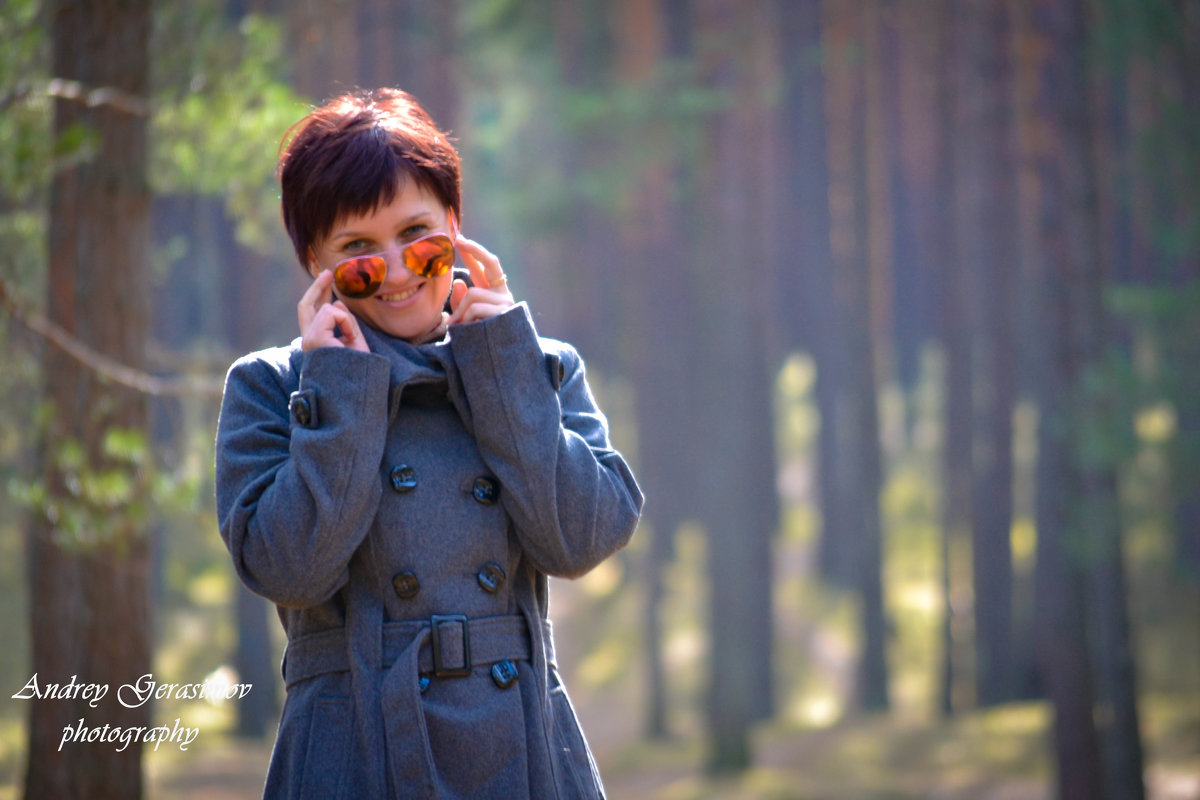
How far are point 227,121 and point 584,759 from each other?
477 cm

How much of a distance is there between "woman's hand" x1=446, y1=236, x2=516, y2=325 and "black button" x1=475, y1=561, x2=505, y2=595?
521 millimetres

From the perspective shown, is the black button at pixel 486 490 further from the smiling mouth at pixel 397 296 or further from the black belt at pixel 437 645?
the smiling mouth at pixel 397 296

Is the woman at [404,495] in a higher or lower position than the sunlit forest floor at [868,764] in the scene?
higher

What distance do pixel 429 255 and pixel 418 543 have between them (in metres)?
0.60

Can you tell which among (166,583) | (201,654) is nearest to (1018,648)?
(201,654)

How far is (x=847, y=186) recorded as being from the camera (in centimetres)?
2022

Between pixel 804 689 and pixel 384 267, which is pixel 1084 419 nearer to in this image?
pixel 384 267

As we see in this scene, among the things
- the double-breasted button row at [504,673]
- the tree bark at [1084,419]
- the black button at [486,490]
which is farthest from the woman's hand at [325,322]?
the tree bark at [1084,419]

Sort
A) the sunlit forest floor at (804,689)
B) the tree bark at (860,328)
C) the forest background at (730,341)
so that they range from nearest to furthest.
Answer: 1. the forest background at (730,341)
2. the sunlit forest floor at (804,689)
3. the tree bark at (860,328)

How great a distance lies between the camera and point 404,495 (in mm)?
2432

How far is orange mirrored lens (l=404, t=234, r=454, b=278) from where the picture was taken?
2.46 meters

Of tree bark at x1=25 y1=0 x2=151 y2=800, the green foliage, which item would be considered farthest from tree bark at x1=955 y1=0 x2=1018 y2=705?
tree bark at x1=25 y1=0 x2=151 y2=800

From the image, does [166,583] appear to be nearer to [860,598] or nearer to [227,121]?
[860,598]

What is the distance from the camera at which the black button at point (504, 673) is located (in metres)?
2.39
